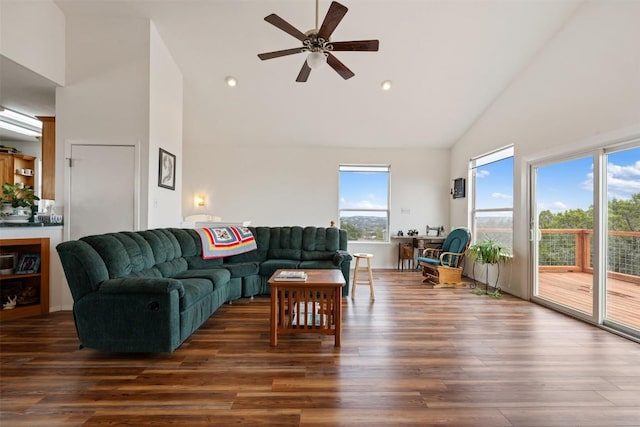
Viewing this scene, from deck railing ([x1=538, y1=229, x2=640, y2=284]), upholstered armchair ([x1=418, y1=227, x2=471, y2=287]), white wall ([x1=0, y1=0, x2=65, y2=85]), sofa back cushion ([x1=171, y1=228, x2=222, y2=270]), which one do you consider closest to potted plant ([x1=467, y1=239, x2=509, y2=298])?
upholstered armchair ([x1=418, y1=227, x2=471, y2=287])

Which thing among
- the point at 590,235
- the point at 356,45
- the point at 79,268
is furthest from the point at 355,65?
the point at 79,268

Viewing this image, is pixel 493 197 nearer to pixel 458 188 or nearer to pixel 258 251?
pixel 458 188

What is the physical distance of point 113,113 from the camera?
3.76 meters

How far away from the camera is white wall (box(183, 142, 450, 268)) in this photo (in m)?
6.42

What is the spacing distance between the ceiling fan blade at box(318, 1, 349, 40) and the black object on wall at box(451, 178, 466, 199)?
4.38 metres

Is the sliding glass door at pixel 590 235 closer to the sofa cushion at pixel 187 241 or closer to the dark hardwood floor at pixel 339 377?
the dark hardwood floor at pixel 339 377

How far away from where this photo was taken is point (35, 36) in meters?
3.32

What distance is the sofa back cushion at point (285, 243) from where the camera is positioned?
15.5 feet

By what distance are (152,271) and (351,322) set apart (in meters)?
2.13

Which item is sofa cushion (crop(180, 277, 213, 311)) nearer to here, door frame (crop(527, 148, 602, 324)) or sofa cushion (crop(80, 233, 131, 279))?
sofa cushion (crop(80, 233, 131, 279))

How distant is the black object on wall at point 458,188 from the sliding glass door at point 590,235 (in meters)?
1.75

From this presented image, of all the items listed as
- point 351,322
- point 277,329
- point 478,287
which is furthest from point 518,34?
point 277,329

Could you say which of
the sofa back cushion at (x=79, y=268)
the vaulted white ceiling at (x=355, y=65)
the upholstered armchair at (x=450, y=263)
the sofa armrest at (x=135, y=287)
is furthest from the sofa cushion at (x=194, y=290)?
the upholstered armchair at (x=450, y=263)

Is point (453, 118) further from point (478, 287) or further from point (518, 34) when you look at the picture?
point (478, 287)
